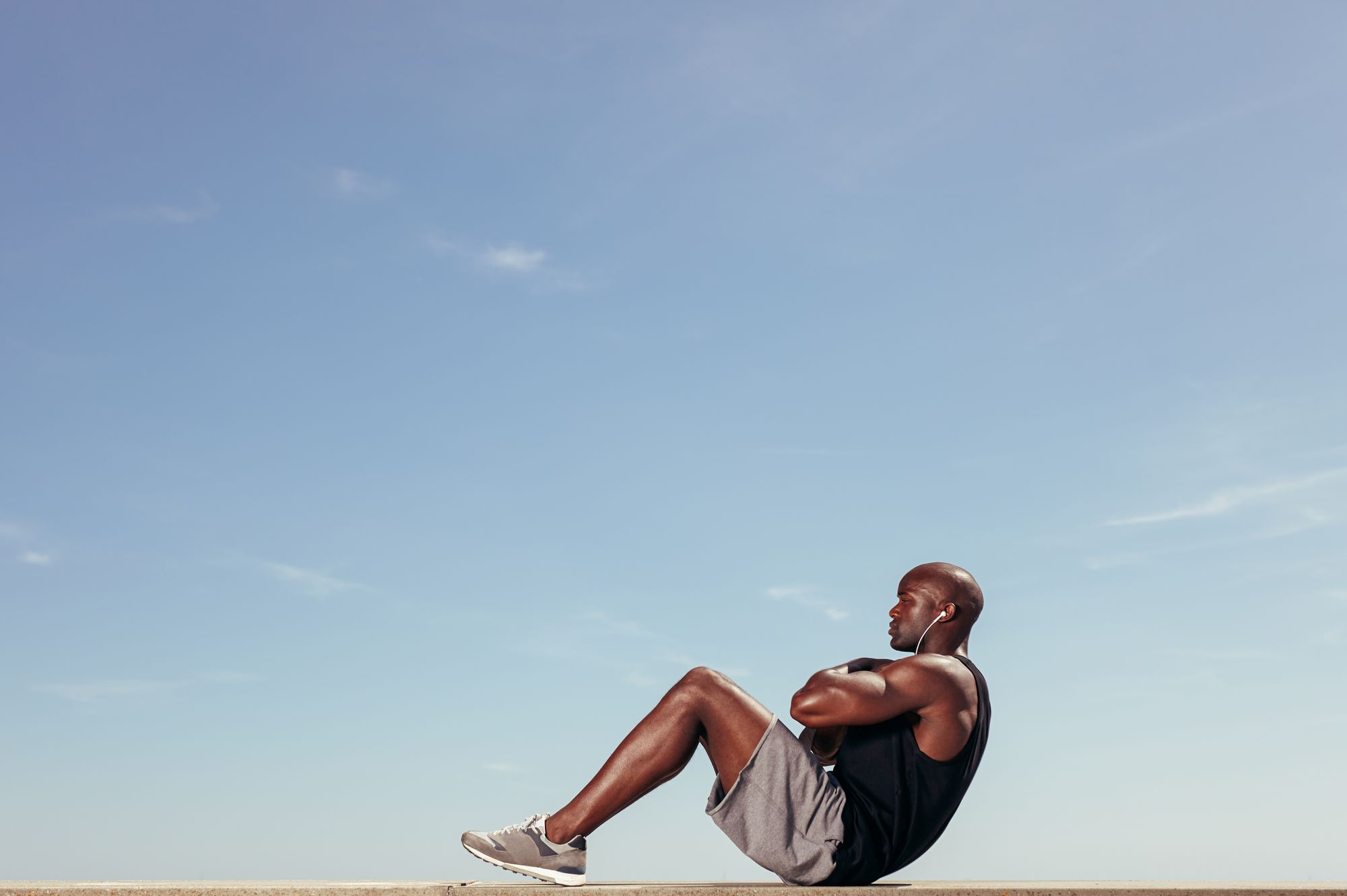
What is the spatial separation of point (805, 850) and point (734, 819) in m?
0.38

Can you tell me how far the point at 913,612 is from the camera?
659 centimetres

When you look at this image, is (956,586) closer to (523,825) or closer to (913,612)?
(913,612)

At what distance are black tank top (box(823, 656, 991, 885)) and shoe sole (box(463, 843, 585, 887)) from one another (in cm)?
132

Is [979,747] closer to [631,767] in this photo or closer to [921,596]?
[921,596]

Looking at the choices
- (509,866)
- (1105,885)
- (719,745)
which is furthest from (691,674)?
(1105,885)

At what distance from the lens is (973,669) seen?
6.34 m

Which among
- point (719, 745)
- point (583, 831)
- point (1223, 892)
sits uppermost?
point (719, 745)

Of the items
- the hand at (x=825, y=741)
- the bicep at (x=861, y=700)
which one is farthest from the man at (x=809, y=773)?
the hand at (x=825, y=741)

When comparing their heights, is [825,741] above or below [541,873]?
above

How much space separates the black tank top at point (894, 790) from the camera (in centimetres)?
612

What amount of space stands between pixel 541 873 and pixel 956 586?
2.64 metres

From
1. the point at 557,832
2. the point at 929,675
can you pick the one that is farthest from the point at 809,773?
the point at 557,832

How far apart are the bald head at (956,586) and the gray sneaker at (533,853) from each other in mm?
2290

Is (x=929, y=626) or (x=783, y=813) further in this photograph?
(x=929, y=626)
